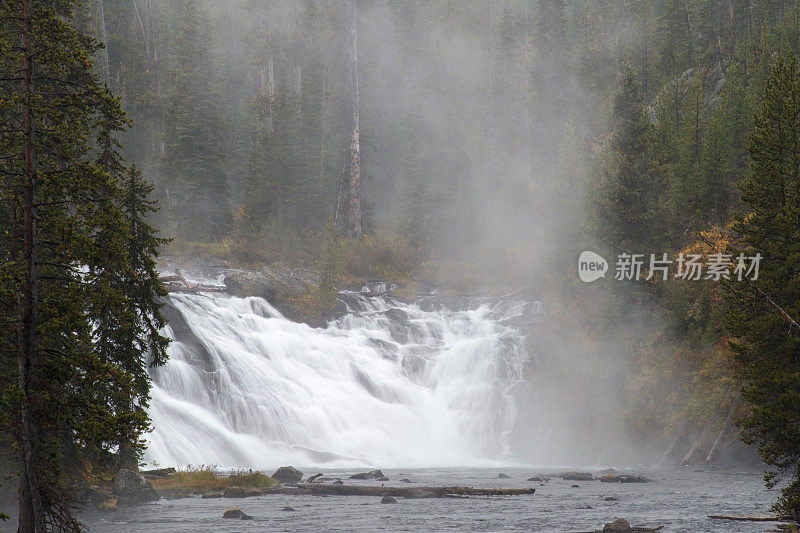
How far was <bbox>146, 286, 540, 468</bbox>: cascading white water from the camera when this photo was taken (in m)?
27.9

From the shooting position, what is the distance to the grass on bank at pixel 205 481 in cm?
2073

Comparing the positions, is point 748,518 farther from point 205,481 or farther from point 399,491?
point 205,481

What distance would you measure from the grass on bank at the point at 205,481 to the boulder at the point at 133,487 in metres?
1.48

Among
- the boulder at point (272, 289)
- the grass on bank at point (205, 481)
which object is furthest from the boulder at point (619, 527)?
the boulder at point (272, 289)

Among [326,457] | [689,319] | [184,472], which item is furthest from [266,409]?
[689,319]

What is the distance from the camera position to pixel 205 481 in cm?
2108

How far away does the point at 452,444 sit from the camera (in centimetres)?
3456

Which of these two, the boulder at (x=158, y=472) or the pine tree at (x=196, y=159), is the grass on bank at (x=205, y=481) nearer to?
the boulder at (x=158, y=472)

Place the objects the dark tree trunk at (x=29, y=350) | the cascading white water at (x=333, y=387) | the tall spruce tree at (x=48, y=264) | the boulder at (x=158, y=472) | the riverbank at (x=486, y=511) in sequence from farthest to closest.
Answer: the cascading white water at (x=333, y=387)
the boulder at (x=158, y=472)
the riverbank at (x=486, y=511)
the tall spruce tree at (x=48, y=264)
the dark tree trunk at (x=29, y=350)

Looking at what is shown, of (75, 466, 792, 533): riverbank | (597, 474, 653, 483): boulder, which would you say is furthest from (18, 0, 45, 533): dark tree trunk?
(597, 474, 653, 483): boulder

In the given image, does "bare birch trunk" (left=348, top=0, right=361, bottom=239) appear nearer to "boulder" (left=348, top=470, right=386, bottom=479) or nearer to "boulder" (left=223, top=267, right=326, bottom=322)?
"boulder" (left=223, top=267, right=326, bottom=322)

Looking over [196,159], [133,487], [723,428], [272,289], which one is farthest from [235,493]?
[196,159]

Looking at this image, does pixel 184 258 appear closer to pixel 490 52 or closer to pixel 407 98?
pixel 407 98

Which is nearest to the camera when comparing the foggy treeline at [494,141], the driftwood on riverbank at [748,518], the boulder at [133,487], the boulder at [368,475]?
the driftwood on riverbank at [748,518]
